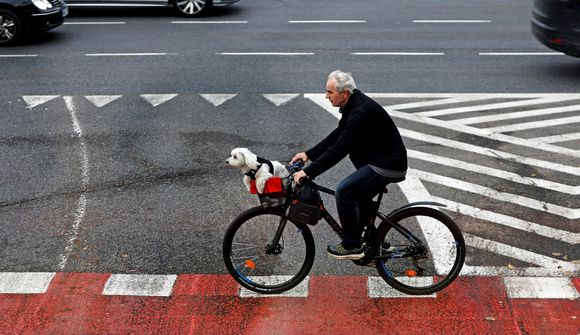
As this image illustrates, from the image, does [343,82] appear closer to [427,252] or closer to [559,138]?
[427,252]

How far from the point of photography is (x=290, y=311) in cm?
627

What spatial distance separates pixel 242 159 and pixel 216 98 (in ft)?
21.4

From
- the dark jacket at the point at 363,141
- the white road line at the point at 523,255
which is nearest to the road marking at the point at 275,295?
the dark jacket at the point at 363,141

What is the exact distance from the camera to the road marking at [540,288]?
6414 millimetres

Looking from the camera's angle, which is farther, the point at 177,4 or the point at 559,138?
the point at 177,4

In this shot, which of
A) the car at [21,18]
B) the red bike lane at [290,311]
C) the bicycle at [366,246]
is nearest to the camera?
the red bike lane at [290,311]

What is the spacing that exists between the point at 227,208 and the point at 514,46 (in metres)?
9.27

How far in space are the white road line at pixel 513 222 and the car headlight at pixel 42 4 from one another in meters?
10.8

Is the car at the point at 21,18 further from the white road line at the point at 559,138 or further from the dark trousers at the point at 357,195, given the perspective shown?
the dark trousers at the point at 357,195

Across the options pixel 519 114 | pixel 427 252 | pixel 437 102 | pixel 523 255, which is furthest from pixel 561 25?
pixel 427 252

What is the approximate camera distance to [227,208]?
→ 27.4 ft

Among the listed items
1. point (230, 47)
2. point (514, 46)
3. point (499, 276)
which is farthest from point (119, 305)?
point (514, 46)

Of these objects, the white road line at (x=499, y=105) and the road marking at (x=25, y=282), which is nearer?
the road marking at (x=25, y=282)

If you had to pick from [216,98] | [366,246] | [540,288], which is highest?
[366,246]
